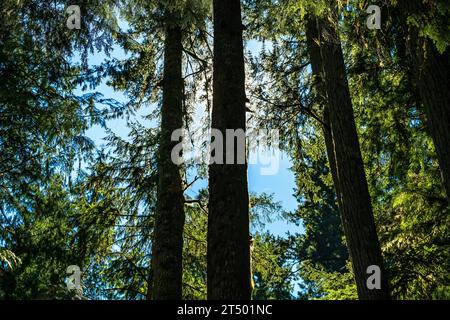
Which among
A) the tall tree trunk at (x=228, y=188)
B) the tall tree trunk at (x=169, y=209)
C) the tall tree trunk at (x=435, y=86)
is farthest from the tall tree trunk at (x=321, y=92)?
the tall tree trunk at (x=228, y=188)

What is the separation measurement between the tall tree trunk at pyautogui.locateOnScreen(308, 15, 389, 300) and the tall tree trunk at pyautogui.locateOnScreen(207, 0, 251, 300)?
230 centimetres

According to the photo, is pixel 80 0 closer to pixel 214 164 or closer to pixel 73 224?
pixel 73 224

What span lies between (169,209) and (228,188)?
2.95 meters

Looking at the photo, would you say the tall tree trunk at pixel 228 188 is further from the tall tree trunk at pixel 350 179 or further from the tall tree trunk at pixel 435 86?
the tall tree trunk at pixel 350 179

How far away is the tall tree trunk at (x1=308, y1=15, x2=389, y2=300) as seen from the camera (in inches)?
264

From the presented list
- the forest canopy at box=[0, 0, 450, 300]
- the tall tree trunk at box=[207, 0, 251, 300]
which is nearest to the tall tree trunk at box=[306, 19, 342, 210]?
the forest canopy at box=[0, 0, 450, 300]

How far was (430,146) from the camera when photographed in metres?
9.69

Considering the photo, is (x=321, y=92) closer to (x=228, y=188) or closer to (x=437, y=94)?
(x=437, y=94)

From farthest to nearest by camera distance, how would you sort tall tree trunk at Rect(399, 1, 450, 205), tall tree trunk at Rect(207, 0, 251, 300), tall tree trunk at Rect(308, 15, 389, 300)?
1. tall tree trunk at Rect(308, 15, 389, 300)
2. tall tree trunk at Rect(399, 1, 450, 205)
3. tall tree trunk at Rect(207, 0, 251, 300)

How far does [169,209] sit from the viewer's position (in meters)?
7.38

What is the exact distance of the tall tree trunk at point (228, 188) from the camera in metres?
4.25

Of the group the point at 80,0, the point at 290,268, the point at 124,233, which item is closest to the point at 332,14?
the point at 80,0

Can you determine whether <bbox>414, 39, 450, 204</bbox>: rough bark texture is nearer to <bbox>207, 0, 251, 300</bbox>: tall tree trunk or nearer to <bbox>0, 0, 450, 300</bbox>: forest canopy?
<bbox>0, 0, 450, 300</bbox>: forest canopy

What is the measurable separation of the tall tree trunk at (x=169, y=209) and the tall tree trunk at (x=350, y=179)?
2651 mm
